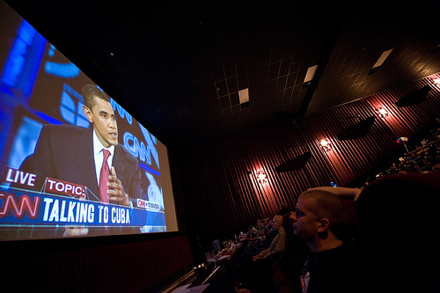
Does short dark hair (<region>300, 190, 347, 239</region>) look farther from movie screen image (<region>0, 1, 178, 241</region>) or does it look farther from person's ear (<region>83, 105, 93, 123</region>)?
person's ear (<region>83, 105, 93, 123</region>)

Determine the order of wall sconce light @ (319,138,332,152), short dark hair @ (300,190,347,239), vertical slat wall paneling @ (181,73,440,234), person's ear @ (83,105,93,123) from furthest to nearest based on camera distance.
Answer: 1. wall sconce light @ (319,138,332,152)
2. vertical slat wall paneling @ (181,73,440,234)
3. person's ear @ (83,105,93,123)
4. short dark hair @ (300,190,347,239)

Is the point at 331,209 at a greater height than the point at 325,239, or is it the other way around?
the point at 331,209

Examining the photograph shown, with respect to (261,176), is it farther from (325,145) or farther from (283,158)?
(325,145)

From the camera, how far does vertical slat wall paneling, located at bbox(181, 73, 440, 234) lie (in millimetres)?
6668

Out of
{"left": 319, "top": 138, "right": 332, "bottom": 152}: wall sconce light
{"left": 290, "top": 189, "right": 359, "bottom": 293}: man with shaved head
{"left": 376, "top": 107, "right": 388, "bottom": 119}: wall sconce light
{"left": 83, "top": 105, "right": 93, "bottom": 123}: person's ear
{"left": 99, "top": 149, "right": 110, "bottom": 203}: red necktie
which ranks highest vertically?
{"left": 376, "top": 107, "right": 388, "bottom": 119}: wall sconce light

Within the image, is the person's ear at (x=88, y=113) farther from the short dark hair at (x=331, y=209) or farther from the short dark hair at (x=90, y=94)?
the short dark hair at (x=331, y=209)

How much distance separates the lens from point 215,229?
6.49 metres

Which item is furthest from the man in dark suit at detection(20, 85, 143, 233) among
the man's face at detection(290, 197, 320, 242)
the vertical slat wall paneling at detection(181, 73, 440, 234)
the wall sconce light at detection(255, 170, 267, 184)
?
the wall sconce light at detection(255, 170, 267, 184)

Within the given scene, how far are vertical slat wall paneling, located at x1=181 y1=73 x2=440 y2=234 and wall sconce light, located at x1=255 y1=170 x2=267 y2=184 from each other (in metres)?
0.12

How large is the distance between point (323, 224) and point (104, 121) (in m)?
3.53

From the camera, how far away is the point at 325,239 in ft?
3.18

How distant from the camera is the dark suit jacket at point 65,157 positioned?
1903 mm

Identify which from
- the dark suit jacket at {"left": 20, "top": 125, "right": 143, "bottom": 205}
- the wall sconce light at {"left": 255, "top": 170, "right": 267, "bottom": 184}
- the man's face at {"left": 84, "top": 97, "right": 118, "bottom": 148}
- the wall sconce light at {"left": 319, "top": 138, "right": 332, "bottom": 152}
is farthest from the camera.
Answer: the wall sconce light at {"left": 319, "top": 138, "right": 332, "bottom": 152}

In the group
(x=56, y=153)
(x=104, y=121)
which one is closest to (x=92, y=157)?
(x=56, y=153)
